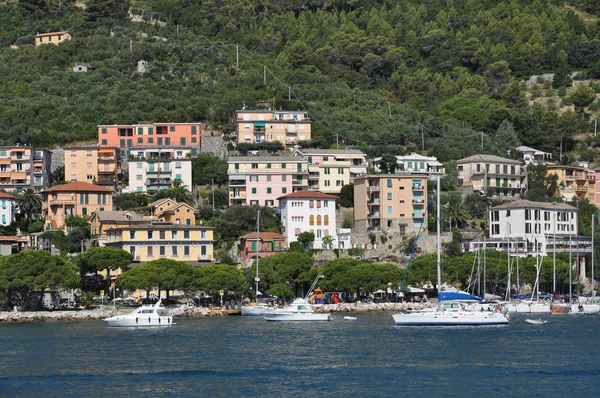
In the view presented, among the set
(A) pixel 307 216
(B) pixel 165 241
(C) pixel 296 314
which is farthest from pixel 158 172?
(C) pixel 296 314

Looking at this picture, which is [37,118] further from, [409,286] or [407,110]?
[409,286]

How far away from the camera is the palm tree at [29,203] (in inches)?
4560

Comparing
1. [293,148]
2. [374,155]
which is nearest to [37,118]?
[293,148]

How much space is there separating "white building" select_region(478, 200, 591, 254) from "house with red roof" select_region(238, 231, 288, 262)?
18.2m

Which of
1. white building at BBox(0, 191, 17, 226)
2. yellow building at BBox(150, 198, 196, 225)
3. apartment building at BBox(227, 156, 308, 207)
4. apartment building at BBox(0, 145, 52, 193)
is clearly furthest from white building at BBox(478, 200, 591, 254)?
apartment building at BBox(0, 145, 52, 193)

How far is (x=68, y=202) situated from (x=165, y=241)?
15.1m

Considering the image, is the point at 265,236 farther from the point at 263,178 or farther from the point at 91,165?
the point at 91,165

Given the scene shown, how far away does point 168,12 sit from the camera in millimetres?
175000

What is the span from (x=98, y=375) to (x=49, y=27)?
122087 millimetres

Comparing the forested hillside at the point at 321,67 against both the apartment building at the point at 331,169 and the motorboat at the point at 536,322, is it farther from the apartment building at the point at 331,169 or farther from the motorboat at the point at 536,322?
the motorboat at the point at 536,322

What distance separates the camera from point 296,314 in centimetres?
8325

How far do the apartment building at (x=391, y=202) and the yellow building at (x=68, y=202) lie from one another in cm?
2567

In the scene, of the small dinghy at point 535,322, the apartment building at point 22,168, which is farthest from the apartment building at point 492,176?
the apartment building at point 22,168

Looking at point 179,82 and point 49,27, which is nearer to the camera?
point 179,82
